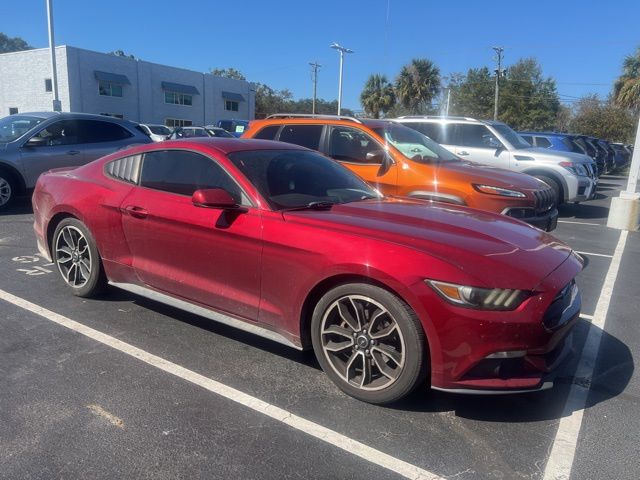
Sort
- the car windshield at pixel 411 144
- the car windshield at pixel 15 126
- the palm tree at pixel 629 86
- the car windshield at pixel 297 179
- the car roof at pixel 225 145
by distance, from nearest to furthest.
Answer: the car windshield at pixel 297 179, the car roof at pixel 225 145, the car windshield at pixel 411 144, the car windshield at pixel 15 126, the palm tree at pixel 629 86

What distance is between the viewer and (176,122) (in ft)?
146

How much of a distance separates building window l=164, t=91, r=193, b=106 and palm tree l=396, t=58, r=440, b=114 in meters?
18.1

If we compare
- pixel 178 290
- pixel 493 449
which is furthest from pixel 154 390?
pixel 493 449

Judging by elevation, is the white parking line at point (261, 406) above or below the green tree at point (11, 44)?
below

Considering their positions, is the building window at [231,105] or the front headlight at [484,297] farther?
the building window at [231,105]

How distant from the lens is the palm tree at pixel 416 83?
4362cm

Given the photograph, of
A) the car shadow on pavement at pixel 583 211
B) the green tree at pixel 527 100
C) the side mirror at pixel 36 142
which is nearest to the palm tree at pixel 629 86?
the green tree at pixel 527 100

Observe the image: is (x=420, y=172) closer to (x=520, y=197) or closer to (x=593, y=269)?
(x=520, y=197)

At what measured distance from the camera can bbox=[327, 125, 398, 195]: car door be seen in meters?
6.60

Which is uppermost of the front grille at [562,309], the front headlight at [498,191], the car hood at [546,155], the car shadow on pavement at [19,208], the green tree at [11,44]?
the green tree at [11,44]

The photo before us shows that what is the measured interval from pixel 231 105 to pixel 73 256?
152 feet

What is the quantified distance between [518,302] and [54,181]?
4166 millimetres

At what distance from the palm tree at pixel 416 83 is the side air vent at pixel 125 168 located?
42.1 meters

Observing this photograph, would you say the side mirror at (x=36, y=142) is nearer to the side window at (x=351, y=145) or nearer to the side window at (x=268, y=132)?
the side window at (x=268, y=132)
